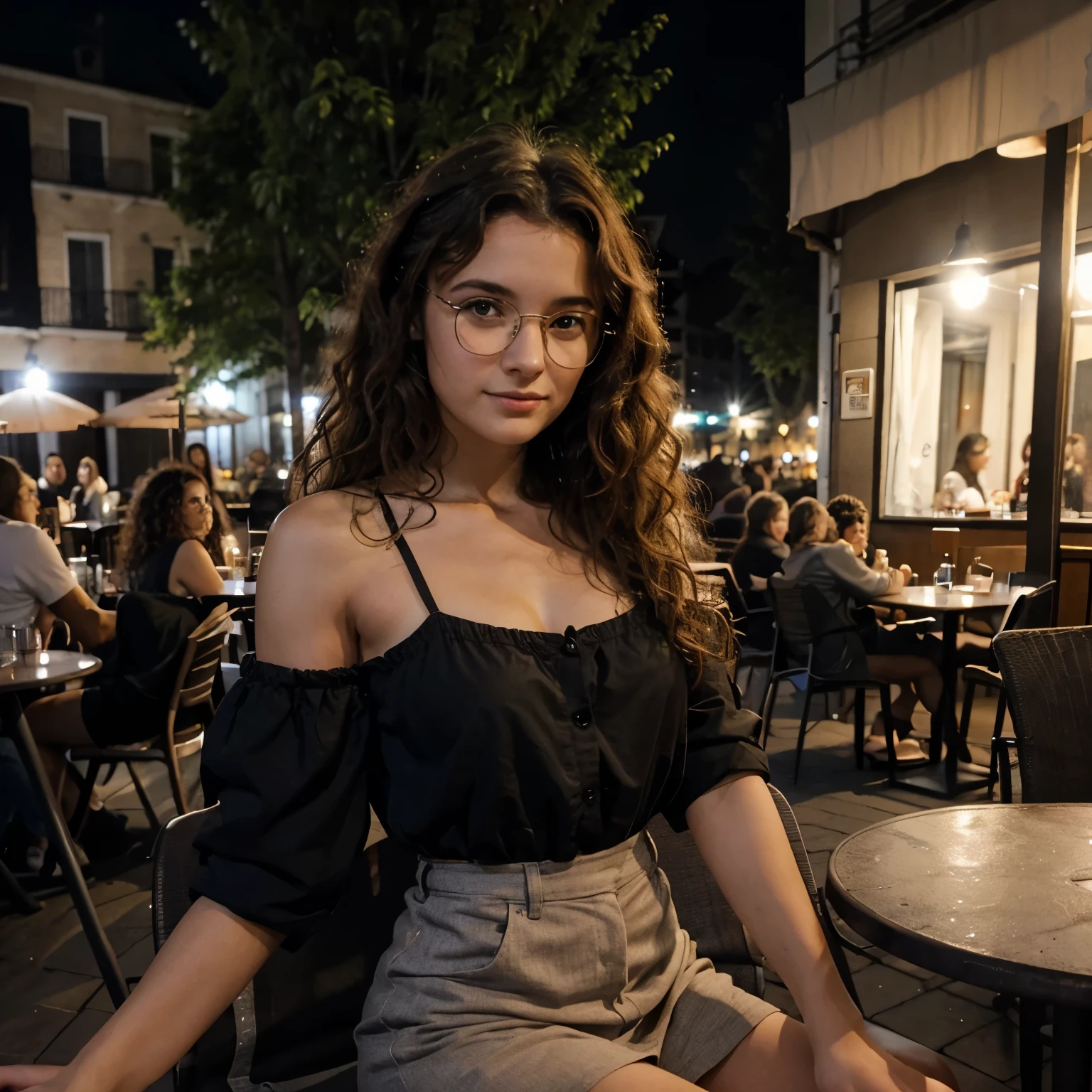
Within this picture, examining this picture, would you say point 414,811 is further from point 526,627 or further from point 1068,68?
point 1068,68

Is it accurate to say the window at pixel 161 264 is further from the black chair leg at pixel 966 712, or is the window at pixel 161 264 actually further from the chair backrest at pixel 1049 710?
the chair backrest at pixel 1049 710

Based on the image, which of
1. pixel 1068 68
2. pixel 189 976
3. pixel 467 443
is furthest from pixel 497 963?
pixel 1068 68

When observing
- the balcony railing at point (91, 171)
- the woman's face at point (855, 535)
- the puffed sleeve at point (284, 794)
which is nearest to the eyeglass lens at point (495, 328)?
the puffed sleeve at point (284, 794)

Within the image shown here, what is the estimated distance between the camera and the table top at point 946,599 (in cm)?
520

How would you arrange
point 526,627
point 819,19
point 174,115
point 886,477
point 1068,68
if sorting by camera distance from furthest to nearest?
1. point 174,115
2. point 819,19
3. point 886,477
4. point 1068,68
5. point 526,627

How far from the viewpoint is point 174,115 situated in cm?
2572

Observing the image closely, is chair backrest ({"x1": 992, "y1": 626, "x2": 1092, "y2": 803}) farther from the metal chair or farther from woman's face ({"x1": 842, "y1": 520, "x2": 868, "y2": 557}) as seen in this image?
woman's face ({"x1": 842, "y1": 520, "x2": 868, "y2": 557})

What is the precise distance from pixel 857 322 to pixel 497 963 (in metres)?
9.22

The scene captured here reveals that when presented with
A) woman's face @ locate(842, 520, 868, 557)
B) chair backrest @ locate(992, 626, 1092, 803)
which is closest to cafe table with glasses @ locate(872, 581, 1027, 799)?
woman's face @ locate(842, 520, 868, 557)

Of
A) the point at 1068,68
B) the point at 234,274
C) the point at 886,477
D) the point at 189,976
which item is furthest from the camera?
the point at 234,274

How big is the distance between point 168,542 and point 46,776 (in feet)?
6.05

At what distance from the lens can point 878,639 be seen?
5.66m

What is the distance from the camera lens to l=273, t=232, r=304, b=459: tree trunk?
13617 millimetres

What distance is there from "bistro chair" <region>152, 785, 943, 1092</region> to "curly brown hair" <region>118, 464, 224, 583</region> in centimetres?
379
